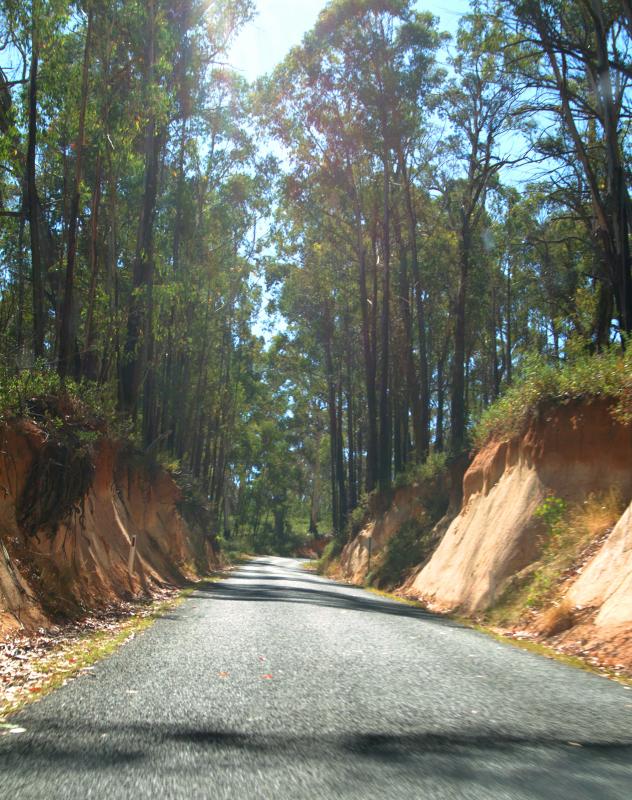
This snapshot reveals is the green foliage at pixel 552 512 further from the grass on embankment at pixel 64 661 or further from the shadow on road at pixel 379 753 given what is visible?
the shadow on road at pixel 379 753

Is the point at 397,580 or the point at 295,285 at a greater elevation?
the point at 295,285

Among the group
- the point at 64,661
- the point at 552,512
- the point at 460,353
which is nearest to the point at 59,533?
the point at 64,661

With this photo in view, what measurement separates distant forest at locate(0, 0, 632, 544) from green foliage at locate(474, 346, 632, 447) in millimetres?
480

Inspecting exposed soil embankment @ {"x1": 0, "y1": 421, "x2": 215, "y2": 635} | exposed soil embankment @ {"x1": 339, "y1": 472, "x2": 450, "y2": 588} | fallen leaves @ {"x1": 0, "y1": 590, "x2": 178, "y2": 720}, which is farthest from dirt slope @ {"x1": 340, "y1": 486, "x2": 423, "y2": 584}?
fallen leaves @ {"x1": 0, "y1": 590, "x2": 178, "y2": 720}

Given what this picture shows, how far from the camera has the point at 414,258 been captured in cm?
2842

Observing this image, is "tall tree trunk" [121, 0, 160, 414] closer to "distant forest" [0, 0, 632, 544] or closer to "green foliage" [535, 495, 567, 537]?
"distant forest" [0, 0, 632, 544]

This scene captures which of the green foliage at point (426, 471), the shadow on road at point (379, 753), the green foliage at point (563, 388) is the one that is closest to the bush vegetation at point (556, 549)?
the green foliage at point (563, 388)

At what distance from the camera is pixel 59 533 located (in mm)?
11641

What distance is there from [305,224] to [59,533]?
85.1 feet

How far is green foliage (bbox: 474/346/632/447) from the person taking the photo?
12484 mm

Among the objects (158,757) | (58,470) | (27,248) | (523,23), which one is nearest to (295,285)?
(27,248)

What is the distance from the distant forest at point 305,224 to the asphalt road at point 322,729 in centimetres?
593

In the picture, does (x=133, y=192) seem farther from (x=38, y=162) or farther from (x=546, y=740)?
(x=546, y=740)

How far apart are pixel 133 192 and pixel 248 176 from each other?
871 cm
